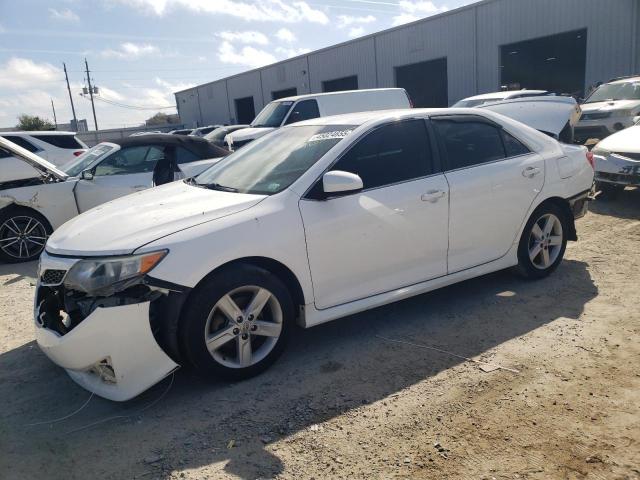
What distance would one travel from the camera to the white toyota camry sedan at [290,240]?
299 cm

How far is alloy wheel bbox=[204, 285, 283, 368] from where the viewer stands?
318cm

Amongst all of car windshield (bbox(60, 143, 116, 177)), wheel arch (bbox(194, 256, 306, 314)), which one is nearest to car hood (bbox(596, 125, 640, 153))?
wheel arch (bbox(194, 256, 306, 314))

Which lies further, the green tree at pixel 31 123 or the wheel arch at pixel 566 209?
the green tree at pixel 31 123

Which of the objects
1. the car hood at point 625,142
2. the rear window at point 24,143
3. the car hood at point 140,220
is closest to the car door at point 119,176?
the car hood at point 140,220

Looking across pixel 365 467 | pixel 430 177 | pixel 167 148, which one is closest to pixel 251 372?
pixel 365 467

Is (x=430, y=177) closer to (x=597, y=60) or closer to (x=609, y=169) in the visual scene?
(x=609, y=169)

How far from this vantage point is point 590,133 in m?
12.9

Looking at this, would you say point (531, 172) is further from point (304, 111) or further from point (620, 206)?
point (304, 111)

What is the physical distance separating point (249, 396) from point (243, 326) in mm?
429

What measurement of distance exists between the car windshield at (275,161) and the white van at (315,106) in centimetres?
753

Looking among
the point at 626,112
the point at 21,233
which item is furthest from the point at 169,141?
the point at 626,112

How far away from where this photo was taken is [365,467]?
8.21ft

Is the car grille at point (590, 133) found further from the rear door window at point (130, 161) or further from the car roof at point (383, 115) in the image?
the rear door window at point (130, 161)

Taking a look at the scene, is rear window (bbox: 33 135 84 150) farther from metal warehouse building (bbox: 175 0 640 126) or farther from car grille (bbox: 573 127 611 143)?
metal warehouse building (bbox: 175 0 640 126)
